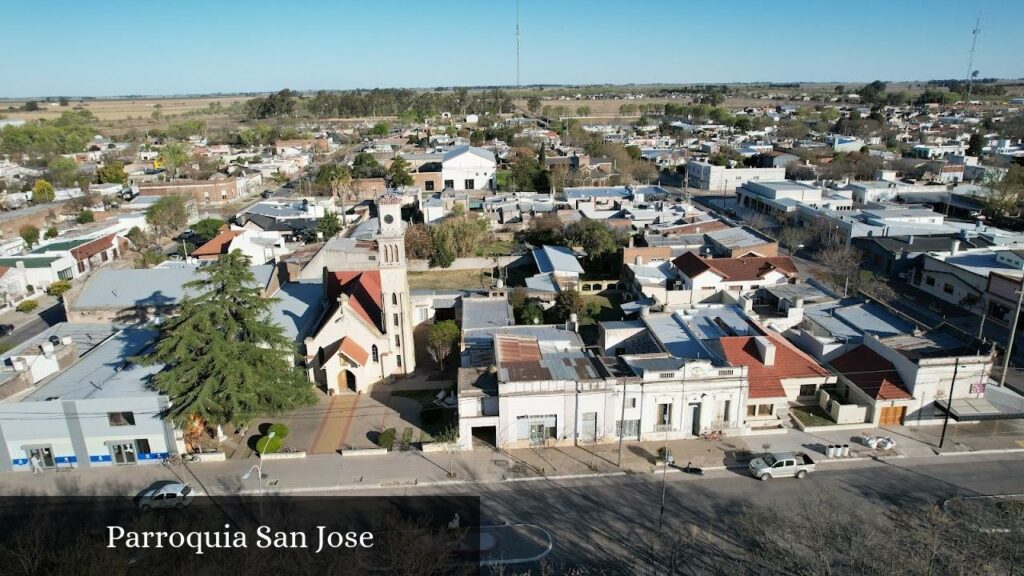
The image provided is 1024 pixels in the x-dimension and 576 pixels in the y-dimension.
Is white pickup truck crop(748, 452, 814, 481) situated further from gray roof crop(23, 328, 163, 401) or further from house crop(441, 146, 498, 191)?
house crop(441, 146, 498, 191)

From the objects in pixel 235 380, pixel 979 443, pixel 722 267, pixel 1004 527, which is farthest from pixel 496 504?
pixel 722 267

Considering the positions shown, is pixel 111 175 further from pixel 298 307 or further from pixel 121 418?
pixel 121 418

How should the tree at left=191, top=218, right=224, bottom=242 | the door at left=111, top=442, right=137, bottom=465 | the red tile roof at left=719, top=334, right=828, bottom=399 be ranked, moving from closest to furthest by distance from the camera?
the door at left=111, top=442, right=137, bottom=465, the red tile roof at left=719, top=334, right=828, bottom=399, the tree at left=191, top=218, right=224, bottom=242

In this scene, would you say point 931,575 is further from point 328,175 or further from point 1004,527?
point 328,175

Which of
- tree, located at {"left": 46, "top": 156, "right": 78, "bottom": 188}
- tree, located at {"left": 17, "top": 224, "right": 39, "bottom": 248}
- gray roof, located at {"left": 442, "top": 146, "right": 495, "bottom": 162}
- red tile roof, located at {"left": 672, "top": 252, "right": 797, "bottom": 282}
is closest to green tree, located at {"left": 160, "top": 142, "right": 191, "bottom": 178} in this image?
tree, located at {"left": 46, "top": 156, "right": 78, "bottom": 188}

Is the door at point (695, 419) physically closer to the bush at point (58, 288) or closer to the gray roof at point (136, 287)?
the gray roof at point (136, 287)

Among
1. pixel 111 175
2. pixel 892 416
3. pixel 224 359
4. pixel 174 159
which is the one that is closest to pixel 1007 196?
pixel 892 416

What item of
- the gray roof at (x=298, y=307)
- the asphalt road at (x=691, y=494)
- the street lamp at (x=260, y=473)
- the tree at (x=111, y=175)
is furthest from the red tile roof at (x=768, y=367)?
the tree at (x=111, y=175)
